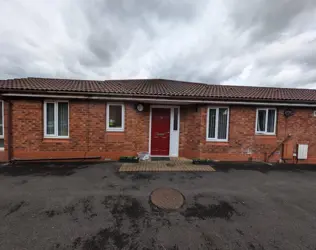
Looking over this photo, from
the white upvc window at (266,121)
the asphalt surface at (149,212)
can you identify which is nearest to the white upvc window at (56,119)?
the asphalt surface at (149,212)

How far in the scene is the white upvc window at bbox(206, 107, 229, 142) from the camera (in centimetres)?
674

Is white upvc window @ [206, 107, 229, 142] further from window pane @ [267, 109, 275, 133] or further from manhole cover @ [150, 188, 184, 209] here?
manhole cover @ [150, 188, 184, 209]

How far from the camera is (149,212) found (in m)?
3.05

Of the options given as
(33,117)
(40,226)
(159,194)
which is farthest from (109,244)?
(33,117)

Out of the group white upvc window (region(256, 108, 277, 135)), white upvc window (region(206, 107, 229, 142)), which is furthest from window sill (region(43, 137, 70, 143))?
white upvc window (region(256, 108, 277, 135))

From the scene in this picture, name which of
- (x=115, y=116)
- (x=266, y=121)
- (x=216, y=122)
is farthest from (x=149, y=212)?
(x=266, y=121)

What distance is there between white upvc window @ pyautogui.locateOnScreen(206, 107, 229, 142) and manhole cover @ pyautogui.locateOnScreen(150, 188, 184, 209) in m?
3.62

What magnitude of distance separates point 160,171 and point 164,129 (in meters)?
2.36

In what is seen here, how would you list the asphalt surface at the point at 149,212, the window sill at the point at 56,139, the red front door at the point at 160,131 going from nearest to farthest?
the asphalt surface at the point at 149,212, the window sill at the point at 56,139, the red front door at the point at 160,131

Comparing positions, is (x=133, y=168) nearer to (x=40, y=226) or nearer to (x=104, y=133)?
(x=104, y=133)

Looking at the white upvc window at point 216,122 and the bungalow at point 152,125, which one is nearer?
the bungalow at point 152,125

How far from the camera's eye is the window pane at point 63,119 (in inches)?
251

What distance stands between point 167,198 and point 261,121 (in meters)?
5.84

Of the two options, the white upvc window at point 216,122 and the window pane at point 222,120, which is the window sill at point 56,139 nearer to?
the white upvc window at point 216,122
